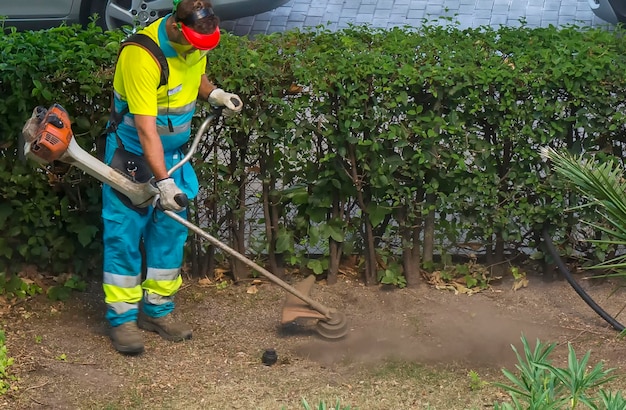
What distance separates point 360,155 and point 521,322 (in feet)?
4.22

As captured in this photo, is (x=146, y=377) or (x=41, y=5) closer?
(x=146, y=377)

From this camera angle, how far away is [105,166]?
4.58 metres

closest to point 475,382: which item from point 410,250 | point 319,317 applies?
point 319,317

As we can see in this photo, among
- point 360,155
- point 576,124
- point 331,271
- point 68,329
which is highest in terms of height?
point 576,124

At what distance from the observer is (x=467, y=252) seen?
5797 mm

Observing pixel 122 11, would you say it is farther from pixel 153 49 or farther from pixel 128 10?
pixel 153 49

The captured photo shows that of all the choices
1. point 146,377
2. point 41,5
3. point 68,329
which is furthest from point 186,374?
point 41,5

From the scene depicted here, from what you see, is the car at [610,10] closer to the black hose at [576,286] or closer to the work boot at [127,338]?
the black hose at [576,286]

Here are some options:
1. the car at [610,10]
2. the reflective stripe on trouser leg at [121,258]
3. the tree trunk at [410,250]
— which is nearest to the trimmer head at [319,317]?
the tree trunk at [410,250]

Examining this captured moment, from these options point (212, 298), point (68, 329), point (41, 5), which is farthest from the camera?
point (41, 5)

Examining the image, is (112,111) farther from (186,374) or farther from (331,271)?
(331,271)

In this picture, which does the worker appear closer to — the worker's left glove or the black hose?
the worker's left glove

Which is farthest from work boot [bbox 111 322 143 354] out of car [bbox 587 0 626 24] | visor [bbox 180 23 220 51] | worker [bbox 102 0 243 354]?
car [bbox 587 0 626 24]

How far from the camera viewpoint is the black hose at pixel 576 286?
520cm
